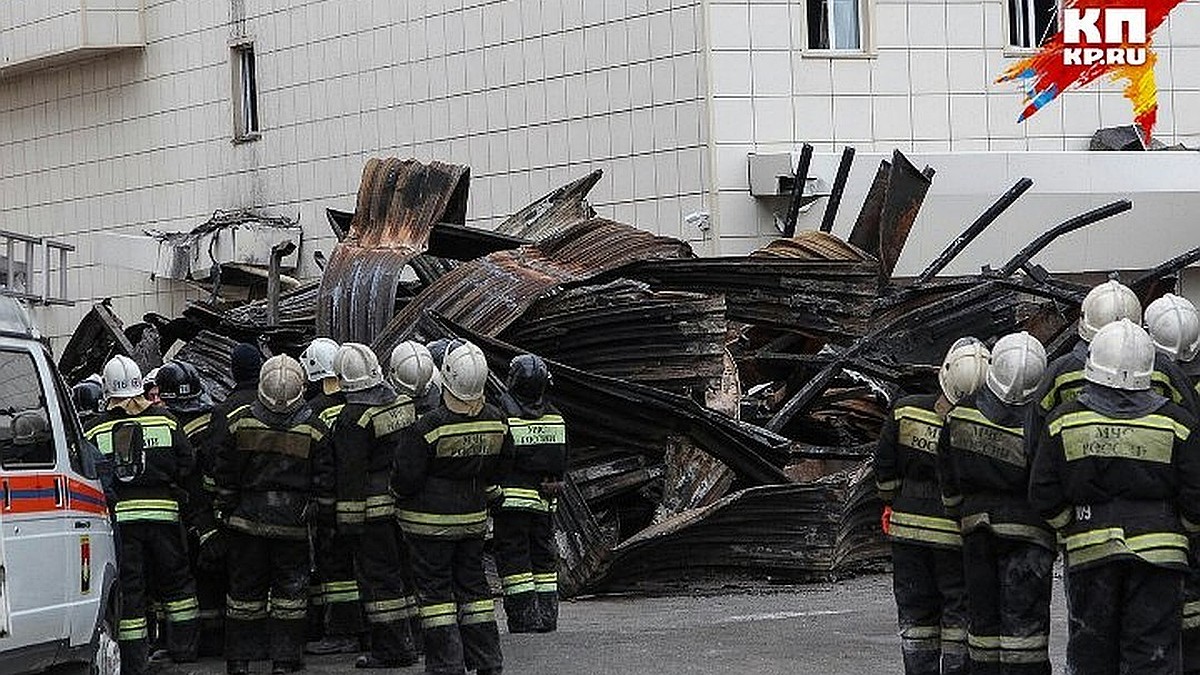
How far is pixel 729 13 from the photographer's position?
22.3m

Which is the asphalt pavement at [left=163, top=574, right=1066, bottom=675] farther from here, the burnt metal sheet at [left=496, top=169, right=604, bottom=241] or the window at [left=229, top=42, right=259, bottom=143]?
the window at [left=229, top=42, right=259, bottom=143]

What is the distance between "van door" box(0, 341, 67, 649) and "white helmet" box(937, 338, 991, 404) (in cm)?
442

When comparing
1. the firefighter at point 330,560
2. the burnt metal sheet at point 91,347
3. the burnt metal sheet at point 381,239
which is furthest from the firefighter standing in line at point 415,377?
the burnt metal sheet at point 91,347

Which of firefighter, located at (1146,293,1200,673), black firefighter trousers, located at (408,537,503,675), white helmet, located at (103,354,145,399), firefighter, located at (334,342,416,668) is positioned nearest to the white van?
black firefighter trousers, located at (408,537,503,675)

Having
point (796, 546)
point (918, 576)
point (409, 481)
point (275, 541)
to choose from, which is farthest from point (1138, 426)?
point (796, 546)

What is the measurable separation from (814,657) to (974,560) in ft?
9.09

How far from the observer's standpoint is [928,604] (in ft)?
37.5

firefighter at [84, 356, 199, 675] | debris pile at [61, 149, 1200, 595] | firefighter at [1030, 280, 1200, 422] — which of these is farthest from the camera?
debris pile at [61, 149, 1200, 595]

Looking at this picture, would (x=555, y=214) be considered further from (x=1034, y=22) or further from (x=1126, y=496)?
(x=1126, y=496)

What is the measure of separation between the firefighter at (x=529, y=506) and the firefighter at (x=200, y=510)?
1.83m

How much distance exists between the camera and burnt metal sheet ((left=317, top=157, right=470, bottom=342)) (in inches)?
725

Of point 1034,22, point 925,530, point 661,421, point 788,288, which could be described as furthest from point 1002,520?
point 1034,22

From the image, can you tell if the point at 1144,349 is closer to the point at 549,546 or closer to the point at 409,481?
the point at 409,481

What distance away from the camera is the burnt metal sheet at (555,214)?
20.6m
